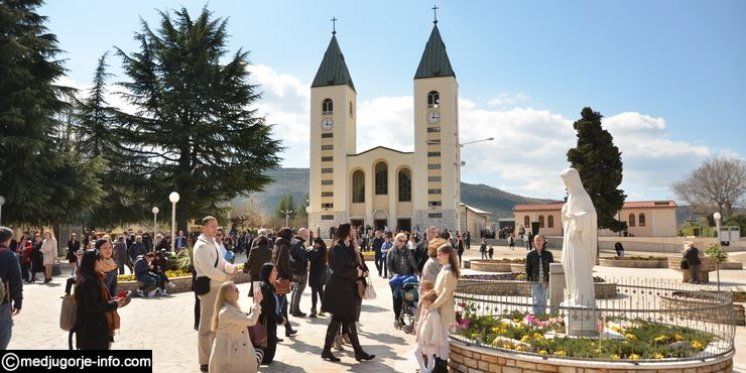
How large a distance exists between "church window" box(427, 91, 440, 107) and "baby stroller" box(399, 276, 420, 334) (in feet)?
164

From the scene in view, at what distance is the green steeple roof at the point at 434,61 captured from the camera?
58.6 metres

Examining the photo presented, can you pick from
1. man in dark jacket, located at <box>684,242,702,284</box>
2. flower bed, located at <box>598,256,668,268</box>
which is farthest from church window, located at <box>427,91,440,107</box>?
man in dark jacket, located at <box>684,242,702,284</box>

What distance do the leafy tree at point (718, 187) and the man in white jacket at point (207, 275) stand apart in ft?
230

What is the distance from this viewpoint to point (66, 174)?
84.9 feet

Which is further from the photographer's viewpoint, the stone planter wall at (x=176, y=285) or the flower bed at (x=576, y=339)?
the stone planter wall at (x=176, y=285)

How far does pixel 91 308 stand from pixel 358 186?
56.9m

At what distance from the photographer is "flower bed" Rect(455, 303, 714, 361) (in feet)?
18.6

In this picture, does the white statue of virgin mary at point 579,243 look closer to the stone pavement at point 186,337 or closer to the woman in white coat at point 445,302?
the woman in white coat at point 445,302

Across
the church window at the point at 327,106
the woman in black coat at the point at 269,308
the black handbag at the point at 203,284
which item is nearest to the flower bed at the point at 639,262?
the woman in black coat at the point at 269,308

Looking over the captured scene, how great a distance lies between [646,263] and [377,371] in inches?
906

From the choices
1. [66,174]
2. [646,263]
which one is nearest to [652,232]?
[646,263]

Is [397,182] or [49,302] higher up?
[397,182]

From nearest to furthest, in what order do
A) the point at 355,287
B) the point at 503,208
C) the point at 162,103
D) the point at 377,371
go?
1. the point at 377,371
2. the point at 355,287
3. the point at 162,103
4. the point at 503,208

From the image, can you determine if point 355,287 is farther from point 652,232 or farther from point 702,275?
point 652,232
